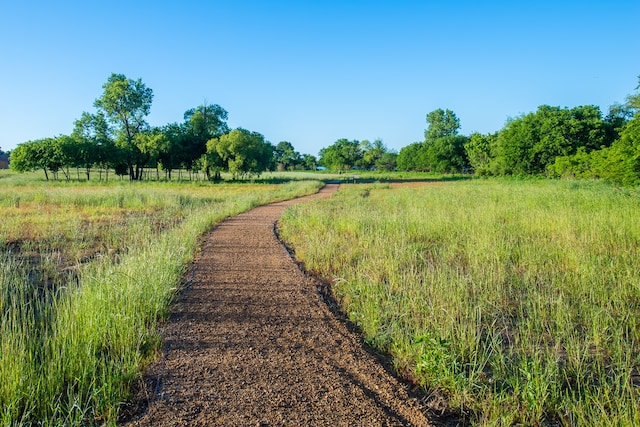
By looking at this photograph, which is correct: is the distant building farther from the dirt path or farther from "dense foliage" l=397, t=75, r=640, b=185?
the dirt path

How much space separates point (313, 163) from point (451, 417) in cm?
13385

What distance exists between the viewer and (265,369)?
3.49m

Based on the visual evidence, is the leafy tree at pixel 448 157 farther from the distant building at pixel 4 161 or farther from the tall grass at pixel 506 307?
the distant building at pixel 4 161

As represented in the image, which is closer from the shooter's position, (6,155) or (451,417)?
(451,417)

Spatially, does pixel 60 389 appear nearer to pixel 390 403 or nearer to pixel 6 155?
pixel 390 403

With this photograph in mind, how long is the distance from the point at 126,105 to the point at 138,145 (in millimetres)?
9906

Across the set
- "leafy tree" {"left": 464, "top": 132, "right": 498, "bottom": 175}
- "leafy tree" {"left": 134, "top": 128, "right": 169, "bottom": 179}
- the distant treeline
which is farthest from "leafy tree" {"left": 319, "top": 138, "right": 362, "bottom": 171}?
"leafy tree" {"left": 134, "top": 128, "right": 169, "bottom": 179}

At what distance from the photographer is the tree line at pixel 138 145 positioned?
46000 millimetres

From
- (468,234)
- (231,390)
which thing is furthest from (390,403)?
(468,234)

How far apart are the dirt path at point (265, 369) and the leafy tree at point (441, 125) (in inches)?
4206

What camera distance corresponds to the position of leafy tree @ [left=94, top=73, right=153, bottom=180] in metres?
53.5

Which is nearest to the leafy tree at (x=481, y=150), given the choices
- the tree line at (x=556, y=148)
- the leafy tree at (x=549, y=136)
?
the tree line at (x=556, y=148)

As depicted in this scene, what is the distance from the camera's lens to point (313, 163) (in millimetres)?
135500

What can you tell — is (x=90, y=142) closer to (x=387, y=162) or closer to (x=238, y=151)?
(x=238, y=151)
